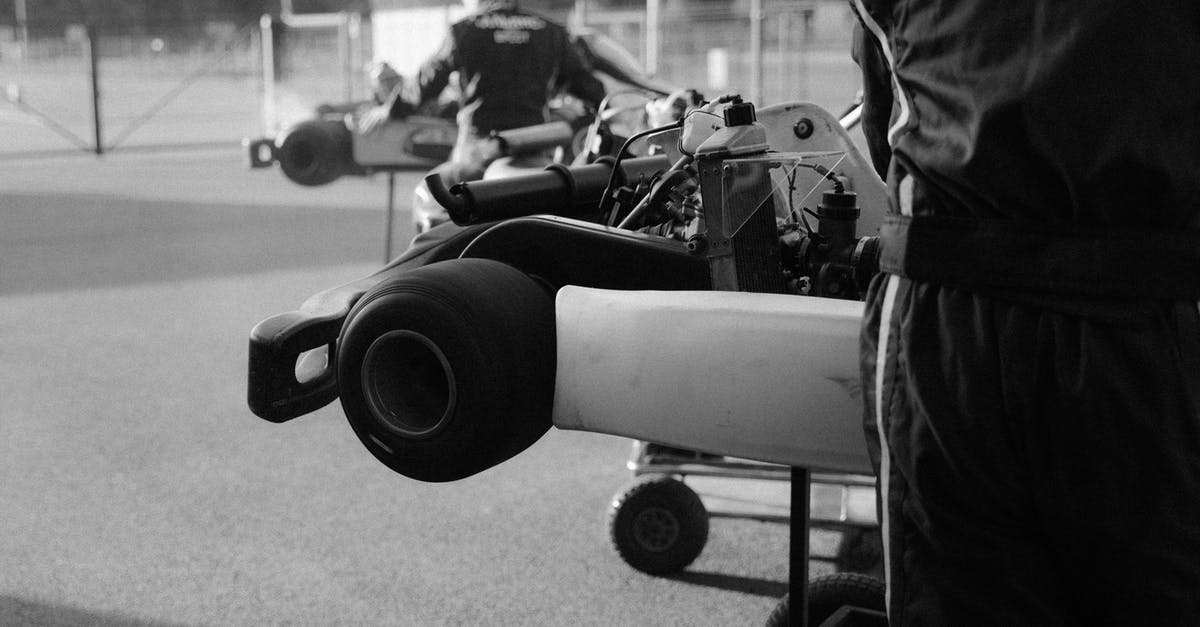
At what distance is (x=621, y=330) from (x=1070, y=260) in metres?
0.59

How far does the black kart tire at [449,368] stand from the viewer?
1.64 m

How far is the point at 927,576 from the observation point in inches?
54.6

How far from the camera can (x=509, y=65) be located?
22.9 ft

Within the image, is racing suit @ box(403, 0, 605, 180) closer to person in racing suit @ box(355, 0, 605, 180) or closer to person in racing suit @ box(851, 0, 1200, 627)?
person in racing suit @ box(355, 0, 605, 180)

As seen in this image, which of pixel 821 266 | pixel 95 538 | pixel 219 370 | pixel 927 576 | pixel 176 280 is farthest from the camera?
pixel 176 280

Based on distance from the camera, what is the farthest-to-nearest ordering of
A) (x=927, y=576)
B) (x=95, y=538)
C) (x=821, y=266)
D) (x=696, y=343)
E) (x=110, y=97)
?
(x=110, y=97) → (x=95, y=538) → (x=821, y=266) → (x=696, y=343) → (x=927, y=576)

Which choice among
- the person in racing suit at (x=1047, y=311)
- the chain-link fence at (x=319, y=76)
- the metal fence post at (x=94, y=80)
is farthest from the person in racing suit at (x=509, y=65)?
the metal fence post at (x=94, y=80)

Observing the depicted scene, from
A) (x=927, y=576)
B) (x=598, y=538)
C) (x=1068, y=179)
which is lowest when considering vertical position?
(x=598, y=538)

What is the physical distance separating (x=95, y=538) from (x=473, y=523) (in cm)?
99

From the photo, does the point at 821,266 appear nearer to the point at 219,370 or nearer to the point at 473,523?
the point at 473,523

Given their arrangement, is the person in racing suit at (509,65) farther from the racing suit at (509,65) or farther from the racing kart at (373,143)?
the racing kart at (373,143)

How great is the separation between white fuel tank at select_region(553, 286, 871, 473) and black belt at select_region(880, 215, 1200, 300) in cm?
24

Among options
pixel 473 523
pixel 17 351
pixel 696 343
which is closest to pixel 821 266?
pixel 696 343

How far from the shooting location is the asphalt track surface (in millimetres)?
2992
